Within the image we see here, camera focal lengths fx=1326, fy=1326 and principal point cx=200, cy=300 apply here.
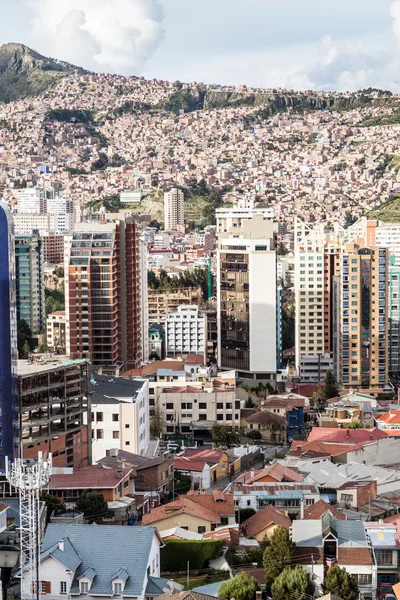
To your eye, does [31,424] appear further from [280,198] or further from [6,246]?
[280,198]

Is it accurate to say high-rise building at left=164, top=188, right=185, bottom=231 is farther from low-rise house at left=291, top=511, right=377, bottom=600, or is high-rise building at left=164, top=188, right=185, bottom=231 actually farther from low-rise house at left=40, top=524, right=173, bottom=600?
low-rise house at left=40, top=524, right=173, bottom=600

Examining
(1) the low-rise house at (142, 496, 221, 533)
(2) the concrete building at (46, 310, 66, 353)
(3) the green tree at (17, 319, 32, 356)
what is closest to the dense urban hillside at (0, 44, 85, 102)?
(3) the green tree at (17, 319, 32, 356)

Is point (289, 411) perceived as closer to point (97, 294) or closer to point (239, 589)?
point (97, 294)

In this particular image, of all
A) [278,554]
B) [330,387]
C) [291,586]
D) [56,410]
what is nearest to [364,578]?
[278,554]

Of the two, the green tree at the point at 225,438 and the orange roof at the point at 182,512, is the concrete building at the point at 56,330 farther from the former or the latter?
the orange roof at the point at 182,512

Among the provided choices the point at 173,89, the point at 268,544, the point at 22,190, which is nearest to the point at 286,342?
the point at 268,544
